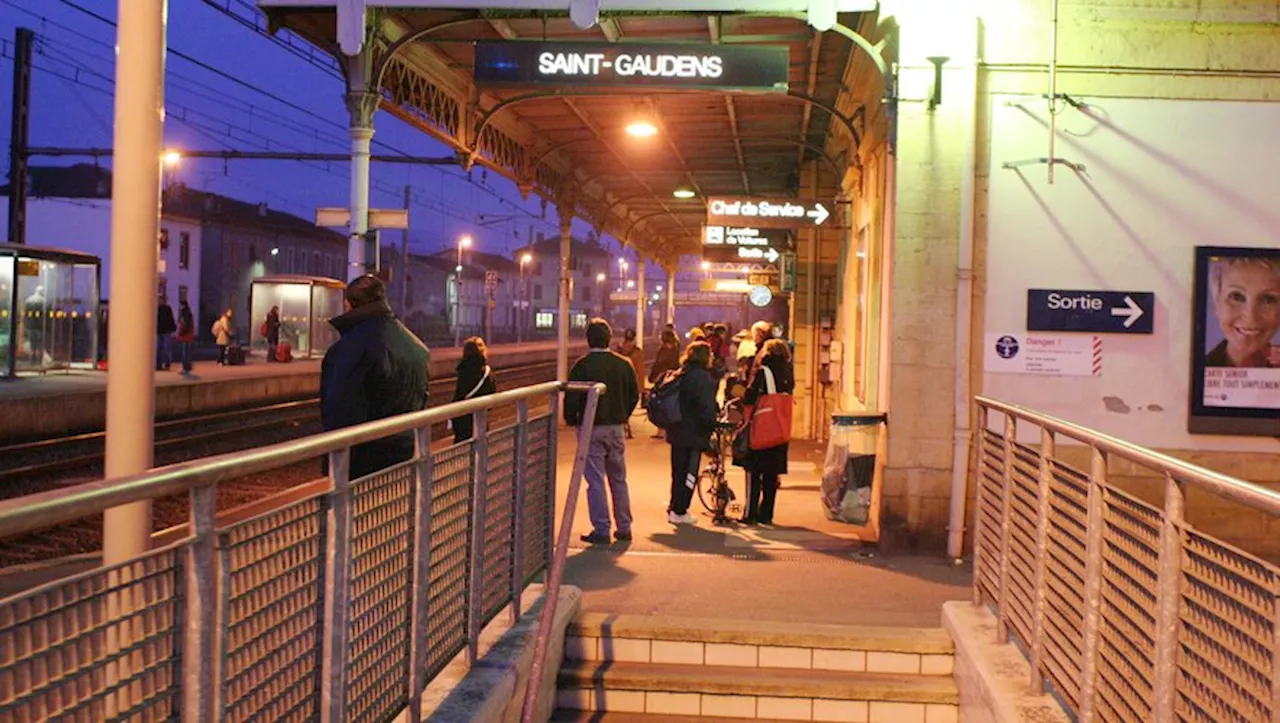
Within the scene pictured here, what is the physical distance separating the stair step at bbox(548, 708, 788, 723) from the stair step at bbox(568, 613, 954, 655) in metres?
0.42

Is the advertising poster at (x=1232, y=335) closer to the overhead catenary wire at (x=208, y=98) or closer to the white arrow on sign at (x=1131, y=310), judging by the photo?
the white arrow on sign at (x=1131, y=310)

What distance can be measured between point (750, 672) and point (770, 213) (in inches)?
360

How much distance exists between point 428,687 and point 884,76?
5.98 meters

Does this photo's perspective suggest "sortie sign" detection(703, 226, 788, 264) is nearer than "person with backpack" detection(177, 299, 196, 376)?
Yes

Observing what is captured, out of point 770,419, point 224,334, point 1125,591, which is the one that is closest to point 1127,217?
point 770,419

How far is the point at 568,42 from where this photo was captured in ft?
32.3

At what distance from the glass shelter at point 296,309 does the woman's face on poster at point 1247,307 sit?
3211 centimetres

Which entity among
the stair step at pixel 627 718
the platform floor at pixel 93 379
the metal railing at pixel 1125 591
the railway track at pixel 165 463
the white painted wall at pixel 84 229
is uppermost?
the white painted wall at pixel 84 229

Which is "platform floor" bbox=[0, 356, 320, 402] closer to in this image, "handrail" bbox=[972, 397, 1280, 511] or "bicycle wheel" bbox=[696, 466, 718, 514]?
"bicycle wheel" bbox=[696, 466, 718, 514]

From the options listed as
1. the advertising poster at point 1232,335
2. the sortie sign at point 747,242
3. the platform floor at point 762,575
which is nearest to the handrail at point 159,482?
the platform floor at point 762,575

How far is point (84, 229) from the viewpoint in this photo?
61.4 m

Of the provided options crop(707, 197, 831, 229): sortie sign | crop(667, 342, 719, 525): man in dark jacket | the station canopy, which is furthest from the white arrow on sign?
crop(707, 197, 831, 229): sortie sign

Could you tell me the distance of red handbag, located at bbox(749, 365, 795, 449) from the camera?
33.9 feet

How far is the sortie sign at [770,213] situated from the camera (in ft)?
49.2
